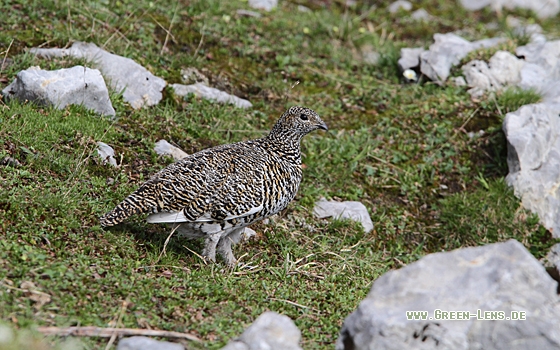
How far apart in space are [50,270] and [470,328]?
2.93 meters

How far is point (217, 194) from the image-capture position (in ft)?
18.8

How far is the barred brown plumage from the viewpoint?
5633 millimetres

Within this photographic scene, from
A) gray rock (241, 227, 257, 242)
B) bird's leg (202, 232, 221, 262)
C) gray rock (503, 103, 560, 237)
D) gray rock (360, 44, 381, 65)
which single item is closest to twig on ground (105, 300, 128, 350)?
bird's leg (202, 232, 221, 262)

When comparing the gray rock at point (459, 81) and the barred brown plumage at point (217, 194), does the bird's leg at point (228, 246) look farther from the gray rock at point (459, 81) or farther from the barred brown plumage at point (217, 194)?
the gray rock at point (459, 81)

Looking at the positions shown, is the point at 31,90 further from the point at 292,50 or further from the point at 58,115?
the point at 292,50

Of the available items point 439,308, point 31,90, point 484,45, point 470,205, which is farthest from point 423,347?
point 484,45

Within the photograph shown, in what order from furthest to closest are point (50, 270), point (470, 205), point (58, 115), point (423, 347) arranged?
1. point (470, 205)
2. point (58, 115)
3. point (50, 270)
4. point (423, 347)

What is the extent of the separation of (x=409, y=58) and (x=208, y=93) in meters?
3.35

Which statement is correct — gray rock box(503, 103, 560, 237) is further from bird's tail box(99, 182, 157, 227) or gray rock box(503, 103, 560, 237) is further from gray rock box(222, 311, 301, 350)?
gray rock box(222, 311, 301, 350)

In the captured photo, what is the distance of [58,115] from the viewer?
700cm

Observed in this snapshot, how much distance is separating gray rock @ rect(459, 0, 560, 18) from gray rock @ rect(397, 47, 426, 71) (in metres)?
4.32

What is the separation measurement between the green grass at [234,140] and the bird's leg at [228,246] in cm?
9

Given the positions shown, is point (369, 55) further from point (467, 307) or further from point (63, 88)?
point (467, 307)

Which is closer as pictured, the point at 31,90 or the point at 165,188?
the point at 165,188
